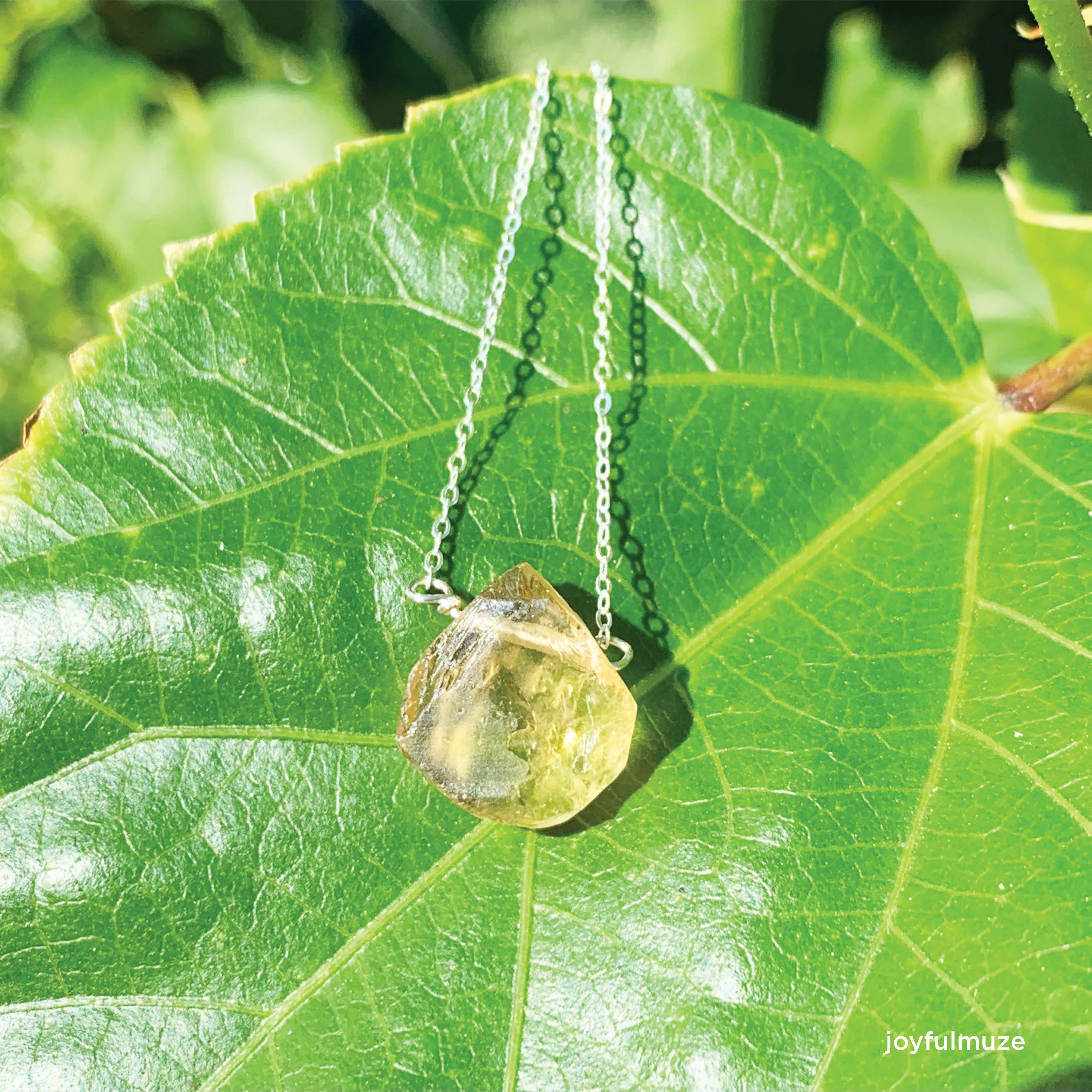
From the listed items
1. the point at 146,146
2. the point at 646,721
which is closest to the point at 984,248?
the point at 646,721

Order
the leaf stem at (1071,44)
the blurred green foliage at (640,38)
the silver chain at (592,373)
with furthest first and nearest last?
the blurred green foliage at (640,38) < the silver chain at (592,373) < the leaf stem at (1071,44)

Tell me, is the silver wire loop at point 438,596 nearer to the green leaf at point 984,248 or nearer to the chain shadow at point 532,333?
the chain shadow at point 532,333

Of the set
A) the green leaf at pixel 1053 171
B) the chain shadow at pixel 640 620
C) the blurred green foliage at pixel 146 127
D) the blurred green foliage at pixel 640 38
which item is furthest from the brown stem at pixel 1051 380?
the blurred green foliage at pixel 146 127

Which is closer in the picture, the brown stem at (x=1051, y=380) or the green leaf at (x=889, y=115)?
the brown stem at (x=1051, y=380)

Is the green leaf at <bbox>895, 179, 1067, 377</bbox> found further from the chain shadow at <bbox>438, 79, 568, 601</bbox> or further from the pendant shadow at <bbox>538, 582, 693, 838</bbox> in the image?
the pendant shadow at <bbox>538, 582, 693, 838</bbox>

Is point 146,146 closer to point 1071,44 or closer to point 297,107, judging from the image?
point 297,107

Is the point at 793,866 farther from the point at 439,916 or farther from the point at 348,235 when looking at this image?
the point at 348,235

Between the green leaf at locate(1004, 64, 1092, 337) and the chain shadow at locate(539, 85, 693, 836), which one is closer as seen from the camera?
the chain shadow at locate(539, 85, 693, 836)

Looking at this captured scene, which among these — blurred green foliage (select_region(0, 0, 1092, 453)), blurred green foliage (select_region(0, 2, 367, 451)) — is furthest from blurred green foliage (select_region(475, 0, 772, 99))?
blurred green foliage (select_region(0, 2, 367, 451))
